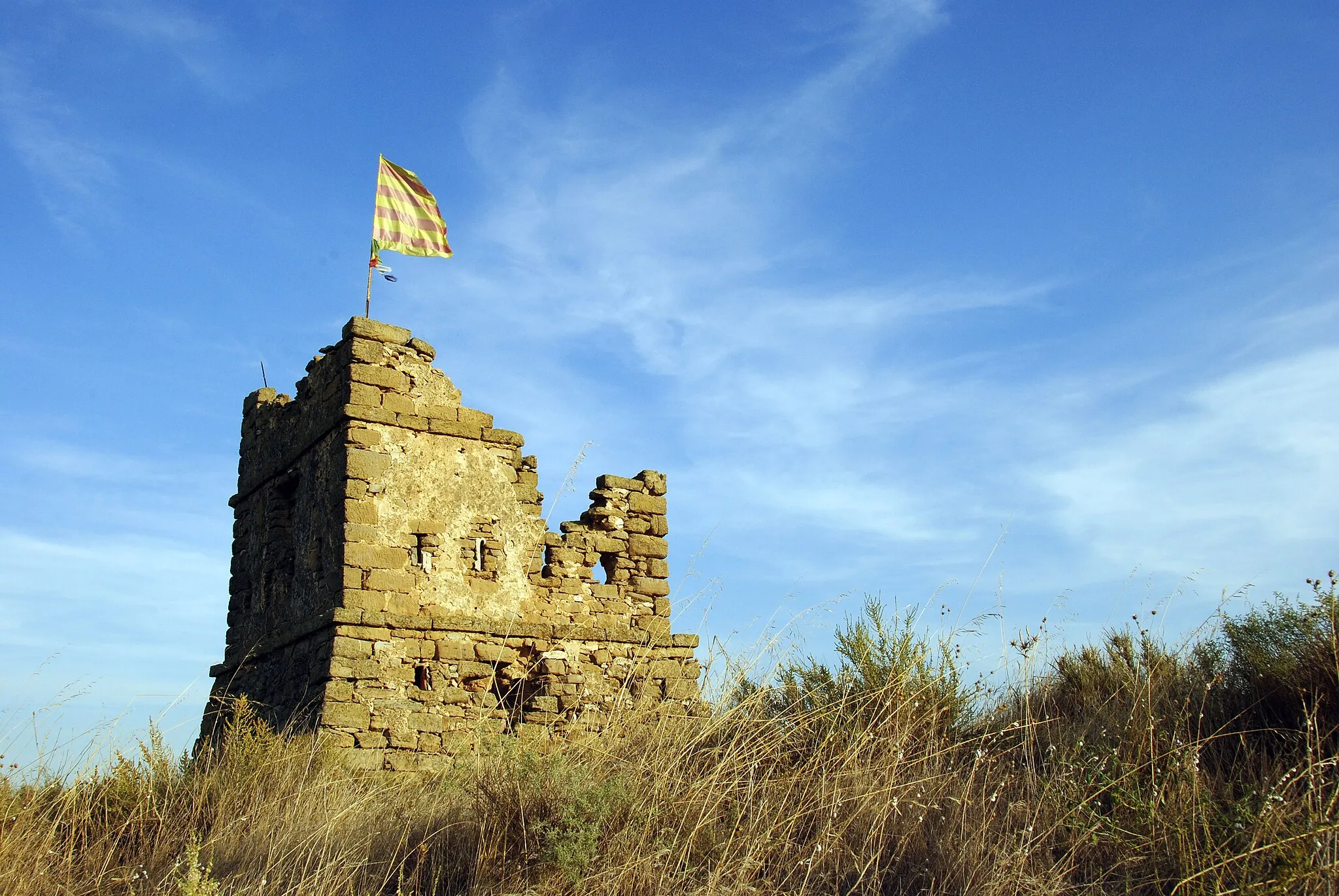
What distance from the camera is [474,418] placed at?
36.4 feet

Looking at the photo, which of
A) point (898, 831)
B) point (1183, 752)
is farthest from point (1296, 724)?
point (898, 831)

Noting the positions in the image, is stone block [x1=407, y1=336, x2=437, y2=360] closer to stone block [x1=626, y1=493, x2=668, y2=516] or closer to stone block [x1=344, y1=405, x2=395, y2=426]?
stone block [x1=344, y1=405, x2=395, y2=426]

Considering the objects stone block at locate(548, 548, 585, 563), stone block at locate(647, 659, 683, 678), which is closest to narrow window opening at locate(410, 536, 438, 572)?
stone block at locate(548, 548, 585, 563)

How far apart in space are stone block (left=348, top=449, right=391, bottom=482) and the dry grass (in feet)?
10.5

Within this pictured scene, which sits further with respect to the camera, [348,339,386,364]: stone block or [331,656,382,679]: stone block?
[348,339,386,364]: stone block

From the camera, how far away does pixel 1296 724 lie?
661cm

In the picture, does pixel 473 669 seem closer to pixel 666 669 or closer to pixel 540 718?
pixel 540 718

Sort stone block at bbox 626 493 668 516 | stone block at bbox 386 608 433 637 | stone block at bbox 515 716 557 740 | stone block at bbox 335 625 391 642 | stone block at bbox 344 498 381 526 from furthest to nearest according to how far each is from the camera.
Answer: stone block at bbox 626 493 668 516, stone block at bbox 344 498 381 526, stone block at bbox 386 608 433 637, stone block at bbox 335 625 391 642, stone block at bbox 515 716 557 740

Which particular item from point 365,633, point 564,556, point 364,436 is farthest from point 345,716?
point 564,556

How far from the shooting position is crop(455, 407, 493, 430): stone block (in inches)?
434

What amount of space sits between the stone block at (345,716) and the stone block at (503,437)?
9.62 ft

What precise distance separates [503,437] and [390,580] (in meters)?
1.94

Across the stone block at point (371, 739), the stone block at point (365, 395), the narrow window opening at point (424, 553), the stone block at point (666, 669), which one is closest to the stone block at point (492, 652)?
the narrow window opening at point (424, 553)

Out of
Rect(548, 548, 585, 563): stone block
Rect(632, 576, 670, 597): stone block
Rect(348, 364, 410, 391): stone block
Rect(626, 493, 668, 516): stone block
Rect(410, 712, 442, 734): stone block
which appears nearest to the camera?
Rect(410, 712, 442, 734): stone block
